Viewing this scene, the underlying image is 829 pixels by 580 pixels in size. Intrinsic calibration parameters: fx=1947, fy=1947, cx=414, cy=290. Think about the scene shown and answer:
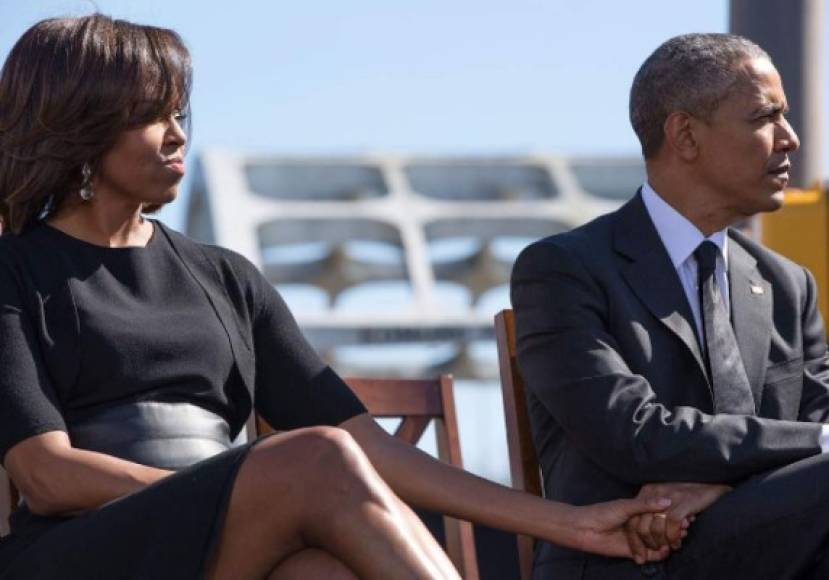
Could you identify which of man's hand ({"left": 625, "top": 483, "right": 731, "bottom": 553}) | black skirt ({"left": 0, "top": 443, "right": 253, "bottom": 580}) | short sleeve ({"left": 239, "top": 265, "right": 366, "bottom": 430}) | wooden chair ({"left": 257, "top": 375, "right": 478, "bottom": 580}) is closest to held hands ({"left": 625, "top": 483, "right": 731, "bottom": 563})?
man's hand ({"left": 625, "top": 483, "right": 731, "bottom": 553})

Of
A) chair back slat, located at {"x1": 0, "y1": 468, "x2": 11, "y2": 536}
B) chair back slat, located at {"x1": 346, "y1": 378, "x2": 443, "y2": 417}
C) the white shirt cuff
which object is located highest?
chair back slat, located at {"x1": 0, "y1": 468, "x2": 11, "y2": 536}

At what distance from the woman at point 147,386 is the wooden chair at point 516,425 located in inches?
14.4

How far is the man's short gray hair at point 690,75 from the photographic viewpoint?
4109mm

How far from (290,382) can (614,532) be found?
26.7 inches

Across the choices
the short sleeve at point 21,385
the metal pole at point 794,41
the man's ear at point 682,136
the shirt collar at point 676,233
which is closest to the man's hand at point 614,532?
the shirt collar at point 676,233

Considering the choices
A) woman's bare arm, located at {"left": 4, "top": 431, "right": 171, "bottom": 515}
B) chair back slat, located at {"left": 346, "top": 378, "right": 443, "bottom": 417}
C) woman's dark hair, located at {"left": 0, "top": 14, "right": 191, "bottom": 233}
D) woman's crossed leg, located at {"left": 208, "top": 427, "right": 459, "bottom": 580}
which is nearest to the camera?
woman's crossed leg, located at {"left": 208, "top": 427, "right": 459, "bottom": 580}

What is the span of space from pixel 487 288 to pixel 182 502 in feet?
167

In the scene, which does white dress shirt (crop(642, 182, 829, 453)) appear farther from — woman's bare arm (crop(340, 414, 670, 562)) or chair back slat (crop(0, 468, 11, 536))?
chair back slat (crop(0, 468, 11, 536))

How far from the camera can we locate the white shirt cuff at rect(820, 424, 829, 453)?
3686mm

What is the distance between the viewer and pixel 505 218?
5584 centimetres

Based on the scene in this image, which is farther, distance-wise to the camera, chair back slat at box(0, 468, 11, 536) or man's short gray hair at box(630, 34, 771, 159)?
man's short gray hair at box(630, 34, 771, 159)

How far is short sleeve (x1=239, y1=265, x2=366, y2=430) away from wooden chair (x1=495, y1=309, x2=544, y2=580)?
423mm

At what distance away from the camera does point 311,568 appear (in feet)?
10.2

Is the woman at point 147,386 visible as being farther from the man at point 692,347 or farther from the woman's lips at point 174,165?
the man at point 692,347
